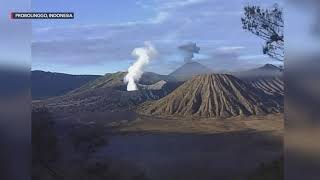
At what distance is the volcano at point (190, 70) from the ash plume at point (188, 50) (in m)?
0.04

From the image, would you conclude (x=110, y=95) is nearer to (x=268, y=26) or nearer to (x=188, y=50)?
(x=188, y=50)

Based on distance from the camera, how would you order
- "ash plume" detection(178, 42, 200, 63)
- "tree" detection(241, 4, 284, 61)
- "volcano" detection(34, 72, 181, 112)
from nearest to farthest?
1. "tree" detection(241, 4, 284, 61)
2. "ash plume" detection(178, 42, 200, 63)
3. "volcano" detection(34, 72, 181, 112)

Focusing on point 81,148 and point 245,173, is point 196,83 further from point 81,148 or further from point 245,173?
point 81,148

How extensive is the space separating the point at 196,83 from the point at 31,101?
1144mm

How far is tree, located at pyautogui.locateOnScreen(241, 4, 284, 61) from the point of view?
334 centimetres

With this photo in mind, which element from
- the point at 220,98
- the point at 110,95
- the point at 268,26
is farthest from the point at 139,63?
the point at 268,26

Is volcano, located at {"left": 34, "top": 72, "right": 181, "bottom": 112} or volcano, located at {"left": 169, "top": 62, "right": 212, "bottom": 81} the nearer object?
volcano, located at {"left": 169, "top": 62, "right": 212, "bottom": 81}

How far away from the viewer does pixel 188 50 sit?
137 inches

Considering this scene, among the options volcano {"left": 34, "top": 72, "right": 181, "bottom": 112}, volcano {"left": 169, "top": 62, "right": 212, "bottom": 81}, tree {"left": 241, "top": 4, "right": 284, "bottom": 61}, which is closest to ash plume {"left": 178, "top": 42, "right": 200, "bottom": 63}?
volcano {"left": 169, "top": 62, "right": 212, "bottom": 81}

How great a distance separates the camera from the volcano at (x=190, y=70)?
348 cm

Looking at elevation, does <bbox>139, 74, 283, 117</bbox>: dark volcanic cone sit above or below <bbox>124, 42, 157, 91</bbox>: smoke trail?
below

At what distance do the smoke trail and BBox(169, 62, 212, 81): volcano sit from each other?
0.21 meters

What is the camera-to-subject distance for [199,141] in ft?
11.4

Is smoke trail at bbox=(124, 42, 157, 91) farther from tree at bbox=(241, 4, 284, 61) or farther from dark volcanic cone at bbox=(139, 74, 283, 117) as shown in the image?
tree at bbox=(241, 4, 284, 61)
